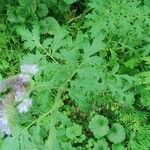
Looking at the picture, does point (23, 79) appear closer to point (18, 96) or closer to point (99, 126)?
point (18, 96)

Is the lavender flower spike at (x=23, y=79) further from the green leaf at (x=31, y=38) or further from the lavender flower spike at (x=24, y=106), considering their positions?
the green leaf at (x=31, y=38)

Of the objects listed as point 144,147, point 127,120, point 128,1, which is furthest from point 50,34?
point 144,147

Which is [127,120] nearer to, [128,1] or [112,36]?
[112,36]

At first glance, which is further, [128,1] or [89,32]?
[89,32]

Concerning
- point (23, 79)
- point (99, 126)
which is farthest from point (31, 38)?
point (99, 126)

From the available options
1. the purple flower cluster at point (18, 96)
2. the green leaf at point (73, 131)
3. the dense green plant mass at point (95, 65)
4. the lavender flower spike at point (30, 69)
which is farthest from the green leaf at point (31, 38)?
the green leaf at point (73, 131)

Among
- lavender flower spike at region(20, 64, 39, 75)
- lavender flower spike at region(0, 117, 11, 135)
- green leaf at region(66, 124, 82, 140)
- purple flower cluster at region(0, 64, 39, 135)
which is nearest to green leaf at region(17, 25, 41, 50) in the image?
lavender flower spike at region(20, 64, 39, 75)

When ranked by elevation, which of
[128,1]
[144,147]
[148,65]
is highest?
[128,1]

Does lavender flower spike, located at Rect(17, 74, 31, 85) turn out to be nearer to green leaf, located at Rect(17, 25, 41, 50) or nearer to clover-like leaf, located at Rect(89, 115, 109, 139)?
green leaf, located at Rect(17, 25, 41, 50)

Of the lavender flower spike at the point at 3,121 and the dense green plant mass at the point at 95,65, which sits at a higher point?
the lavender flower spike at the point at 3,121
